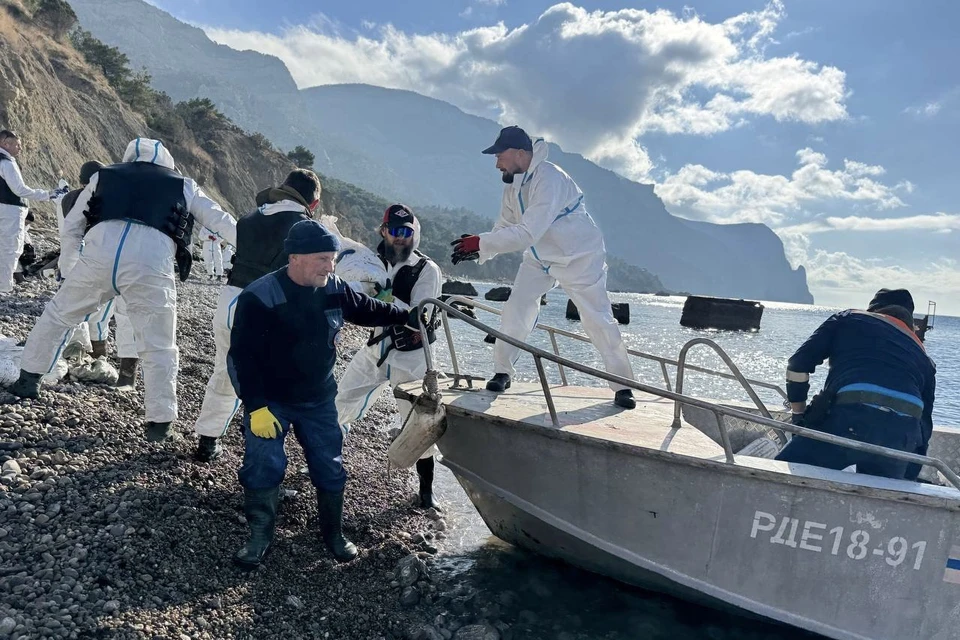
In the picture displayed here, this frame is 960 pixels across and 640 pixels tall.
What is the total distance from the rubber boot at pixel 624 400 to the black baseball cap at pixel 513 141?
212cm

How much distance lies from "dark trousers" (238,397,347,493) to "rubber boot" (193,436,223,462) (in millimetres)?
1018

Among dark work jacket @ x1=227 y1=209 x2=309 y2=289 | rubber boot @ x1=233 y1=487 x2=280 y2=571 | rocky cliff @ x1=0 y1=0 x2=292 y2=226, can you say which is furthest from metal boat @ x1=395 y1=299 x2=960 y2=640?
rocky cliff @ x1=0 y1=0 x2=292 y2=226

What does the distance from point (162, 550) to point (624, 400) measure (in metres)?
3.32

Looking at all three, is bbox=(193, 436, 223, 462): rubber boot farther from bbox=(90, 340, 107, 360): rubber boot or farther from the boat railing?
bbox=(90, 340, 107, 360): rubber boot

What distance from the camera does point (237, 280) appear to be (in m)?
4.35

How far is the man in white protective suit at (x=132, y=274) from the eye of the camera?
13.1 feet

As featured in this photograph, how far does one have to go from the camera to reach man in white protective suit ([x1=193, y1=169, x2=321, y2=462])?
13.9 feet

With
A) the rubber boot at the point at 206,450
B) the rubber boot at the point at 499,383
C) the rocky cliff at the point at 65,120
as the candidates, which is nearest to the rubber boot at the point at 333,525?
the rubber boot at the point at 206,450

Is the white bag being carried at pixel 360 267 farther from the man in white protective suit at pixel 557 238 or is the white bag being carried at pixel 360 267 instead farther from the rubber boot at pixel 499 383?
the rubber boot at pixel 499 383

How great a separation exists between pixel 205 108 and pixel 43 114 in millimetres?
28399

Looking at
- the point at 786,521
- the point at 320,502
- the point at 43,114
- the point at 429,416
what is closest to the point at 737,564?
the point at 786,521

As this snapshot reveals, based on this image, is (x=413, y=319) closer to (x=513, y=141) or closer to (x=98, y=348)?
(x=513, y=141)

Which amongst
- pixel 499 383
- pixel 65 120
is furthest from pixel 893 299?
pixel 65 120

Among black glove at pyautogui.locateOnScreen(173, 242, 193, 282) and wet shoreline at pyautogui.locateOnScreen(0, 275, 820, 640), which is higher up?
black glove at pyautogui.locateOnScreen(173, 242, 193, 282)
